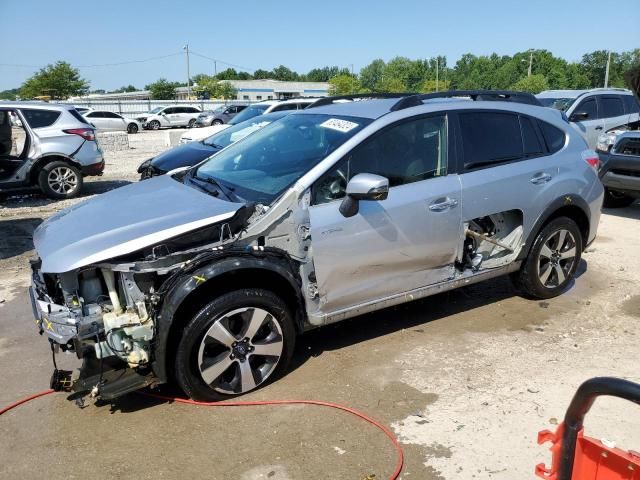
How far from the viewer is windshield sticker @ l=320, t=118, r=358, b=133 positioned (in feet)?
13.1

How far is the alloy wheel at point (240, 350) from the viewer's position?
3.35 m

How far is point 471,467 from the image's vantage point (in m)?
2.91

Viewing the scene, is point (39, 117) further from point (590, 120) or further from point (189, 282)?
point (590, 120)

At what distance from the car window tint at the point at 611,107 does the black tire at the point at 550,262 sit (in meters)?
8.57

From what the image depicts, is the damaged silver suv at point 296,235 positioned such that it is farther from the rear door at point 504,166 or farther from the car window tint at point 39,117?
the car window tint at point 39,117

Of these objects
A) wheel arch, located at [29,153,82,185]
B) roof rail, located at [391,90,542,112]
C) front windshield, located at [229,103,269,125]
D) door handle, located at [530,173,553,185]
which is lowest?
wheel arch, located at [29,153,82,185]

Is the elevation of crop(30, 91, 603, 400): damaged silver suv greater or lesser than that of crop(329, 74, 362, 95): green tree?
lesser

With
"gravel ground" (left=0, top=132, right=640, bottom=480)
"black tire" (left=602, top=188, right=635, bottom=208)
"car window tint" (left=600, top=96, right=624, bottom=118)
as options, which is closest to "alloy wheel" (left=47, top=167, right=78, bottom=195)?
"gravel ground" (left=0, top=132, right=640, bottom=480)

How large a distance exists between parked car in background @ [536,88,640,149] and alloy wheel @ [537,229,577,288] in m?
7.76

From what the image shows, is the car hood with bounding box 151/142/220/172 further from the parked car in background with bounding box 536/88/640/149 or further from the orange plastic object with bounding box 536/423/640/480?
the parked car in background with bounding box 536/88/640/149

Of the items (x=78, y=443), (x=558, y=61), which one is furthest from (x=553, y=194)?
(x=558, y=61)

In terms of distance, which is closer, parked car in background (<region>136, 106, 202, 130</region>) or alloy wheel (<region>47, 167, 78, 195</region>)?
alloy wheel (<region>47, 167, 78, 195</region>)

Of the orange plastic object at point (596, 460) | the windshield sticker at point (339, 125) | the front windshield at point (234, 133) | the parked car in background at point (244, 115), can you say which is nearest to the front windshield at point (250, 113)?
the parked car in background at point (244, 115)

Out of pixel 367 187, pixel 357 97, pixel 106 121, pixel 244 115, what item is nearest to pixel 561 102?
pixel 244 115
